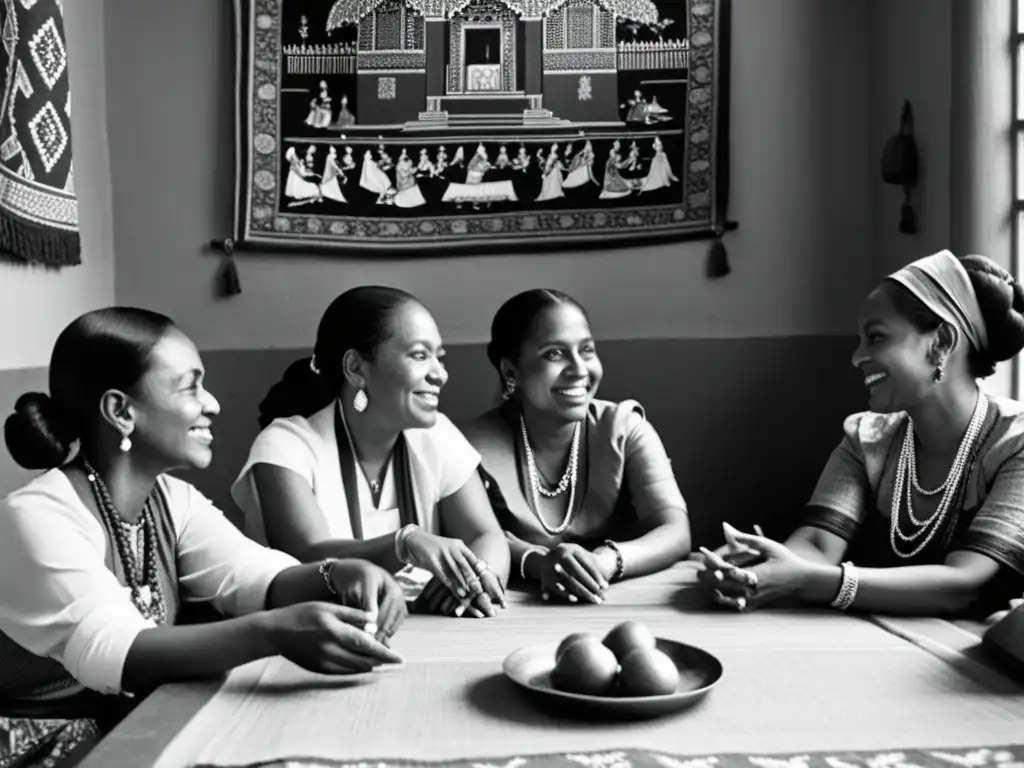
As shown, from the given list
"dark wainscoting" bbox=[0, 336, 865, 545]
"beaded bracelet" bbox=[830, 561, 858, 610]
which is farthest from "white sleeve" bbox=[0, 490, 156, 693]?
"dark wainscoting" bbox=[0, 336, 865, 545]

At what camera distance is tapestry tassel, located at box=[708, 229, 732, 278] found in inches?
142

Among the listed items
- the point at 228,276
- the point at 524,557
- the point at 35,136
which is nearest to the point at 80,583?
the point at 524,557

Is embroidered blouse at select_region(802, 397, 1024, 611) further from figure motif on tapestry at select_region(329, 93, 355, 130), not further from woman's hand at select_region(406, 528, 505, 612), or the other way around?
figure motif on tapestry at select_region(329, 93, 355, 130)

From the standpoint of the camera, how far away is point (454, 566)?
75.4 inches

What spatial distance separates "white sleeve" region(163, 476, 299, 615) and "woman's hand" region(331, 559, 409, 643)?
0.45ft

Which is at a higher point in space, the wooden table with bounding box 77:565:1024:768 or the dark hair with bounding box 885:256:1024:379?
the dark hair with bounding box 885:256:1024:379

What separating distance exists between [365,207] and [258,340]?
0.57 meters

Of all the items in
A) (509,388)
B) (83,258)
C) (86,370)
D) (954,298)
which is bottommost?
(509,388)

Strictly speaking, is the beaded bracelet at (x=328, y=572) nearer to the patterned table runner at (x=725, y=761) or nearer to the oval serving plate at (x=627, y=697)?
the oval serving plate at (x=627, y=697)

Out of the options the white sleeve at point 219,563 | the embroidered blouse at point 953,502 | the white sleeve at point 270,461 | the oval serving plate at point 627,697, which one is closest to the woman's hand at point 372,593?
the white sleeve at point 219,563

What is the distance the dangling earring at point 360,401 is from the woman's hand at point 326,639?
0.99m

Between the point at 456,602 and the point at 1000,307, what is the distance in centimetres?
122

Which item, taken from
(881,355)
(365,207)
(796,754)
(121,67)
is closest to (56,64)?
(121,67)

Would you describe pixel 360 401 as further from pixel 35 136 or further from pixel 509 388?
pixel 35 136
